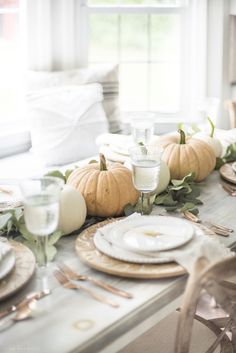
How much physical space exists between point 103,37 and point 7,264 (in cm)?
255

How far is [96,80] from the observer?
11.5ft

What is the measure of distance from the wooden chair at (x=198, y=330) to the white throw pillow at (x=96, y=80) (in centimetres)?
157

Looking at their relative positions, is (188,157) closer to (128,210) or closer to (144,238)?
(128,210)

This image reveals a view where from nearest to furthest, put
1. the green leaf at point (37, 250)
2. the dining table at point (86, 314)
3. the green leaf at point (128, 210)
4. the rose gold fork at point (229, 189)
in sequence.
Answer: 1. the dining table at point (86, 314)
2. the green leaf at point (37, 250)
3. the green leaf at point (128, 210)
4. the rose gold fork at point (229, 189)

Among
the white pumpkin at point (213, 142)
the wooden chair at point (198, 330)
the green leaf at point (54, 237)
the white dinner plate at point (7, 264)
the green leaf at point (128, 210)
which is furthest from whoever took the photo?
the white pumpkin at point (213, 142)

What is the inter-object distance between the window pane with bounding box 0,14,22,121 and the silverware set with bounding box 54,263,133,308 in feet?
7.06

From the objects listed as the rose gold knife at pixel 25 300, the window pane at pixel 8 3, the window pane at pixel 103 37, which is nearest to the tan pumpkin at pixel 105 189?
the rose gold knife at pixel 25 300

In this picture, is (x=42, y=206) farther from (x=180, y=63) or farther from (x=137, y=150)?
(x=180, y=63)

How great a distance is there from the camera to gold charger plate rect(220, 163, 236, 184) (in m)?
2.22

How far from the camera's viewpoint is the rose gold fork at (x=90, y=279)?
4.52ft

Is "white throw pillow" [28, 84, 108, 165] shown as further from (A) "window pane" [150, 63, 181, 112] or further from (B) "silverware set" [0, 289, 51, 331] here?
(B) "silverware set" [0, 289, 51, 331]

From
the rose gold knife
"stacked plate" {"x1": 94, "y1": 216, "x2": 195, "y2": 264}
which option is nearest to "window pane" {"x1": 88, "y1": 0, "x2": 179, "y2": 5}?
"stacked plate" {"x1": 94, "y1": 216, "x2": 195, "y2": 264}

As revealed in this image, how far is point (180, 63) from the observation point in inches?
156

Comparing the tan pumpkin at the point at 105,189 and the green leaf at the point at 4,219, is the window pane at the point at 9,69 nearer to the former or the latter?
the tan pumpkin at the point at 105,189
